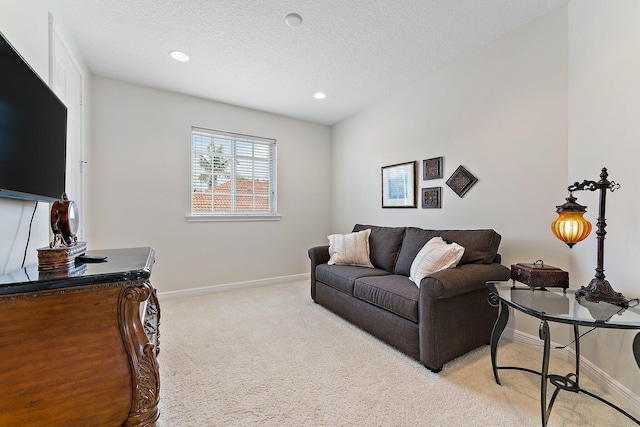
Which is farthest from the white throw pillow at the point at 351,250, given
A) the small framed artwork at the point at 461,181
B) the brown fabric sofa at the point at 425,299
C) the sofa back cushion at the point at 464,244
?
the small framed artwork at the point at 461,181

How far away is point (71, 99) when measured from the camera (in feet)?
7.54

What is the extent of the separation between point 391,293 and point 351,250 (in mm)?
999

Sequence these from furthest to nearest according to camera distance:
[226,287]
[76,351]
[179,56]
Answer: [226,287] < [179,56] < [76,351]

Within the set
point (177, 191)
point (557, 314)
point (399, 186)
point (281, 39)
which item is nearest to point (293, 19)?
point (281, 39)

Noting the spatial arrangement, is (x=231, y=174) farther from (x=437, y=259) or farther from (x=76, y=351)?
(x=76, y=351)

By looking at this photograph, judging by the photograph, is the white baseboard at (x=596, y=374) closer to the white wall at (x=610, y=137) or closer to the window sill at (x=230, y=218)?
the white wall at (x=610, y=137)

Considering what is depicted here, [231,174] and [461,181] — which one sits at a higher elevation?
[231,174]

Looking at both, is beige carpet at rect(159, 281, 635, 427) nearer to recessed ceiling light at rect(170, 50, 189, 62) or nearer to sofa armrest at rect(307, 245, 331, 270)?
sofa armrest at rect(307, 245, 331, 270)

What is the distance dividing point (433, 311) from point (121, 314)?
1.73m

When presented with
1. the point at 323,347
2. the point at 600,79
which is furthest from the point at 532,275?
the point at 323,347

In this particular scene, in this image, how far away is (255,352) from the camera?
2.10 meters

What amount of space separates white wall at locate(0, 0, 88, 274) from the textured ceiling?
43 centimetres

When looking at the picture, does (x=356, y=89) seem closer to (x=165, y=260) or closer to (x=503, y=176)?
(x=503, y=176)

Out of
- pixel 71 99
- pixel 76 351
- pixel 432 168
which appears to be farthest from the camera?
pixel 432 168
